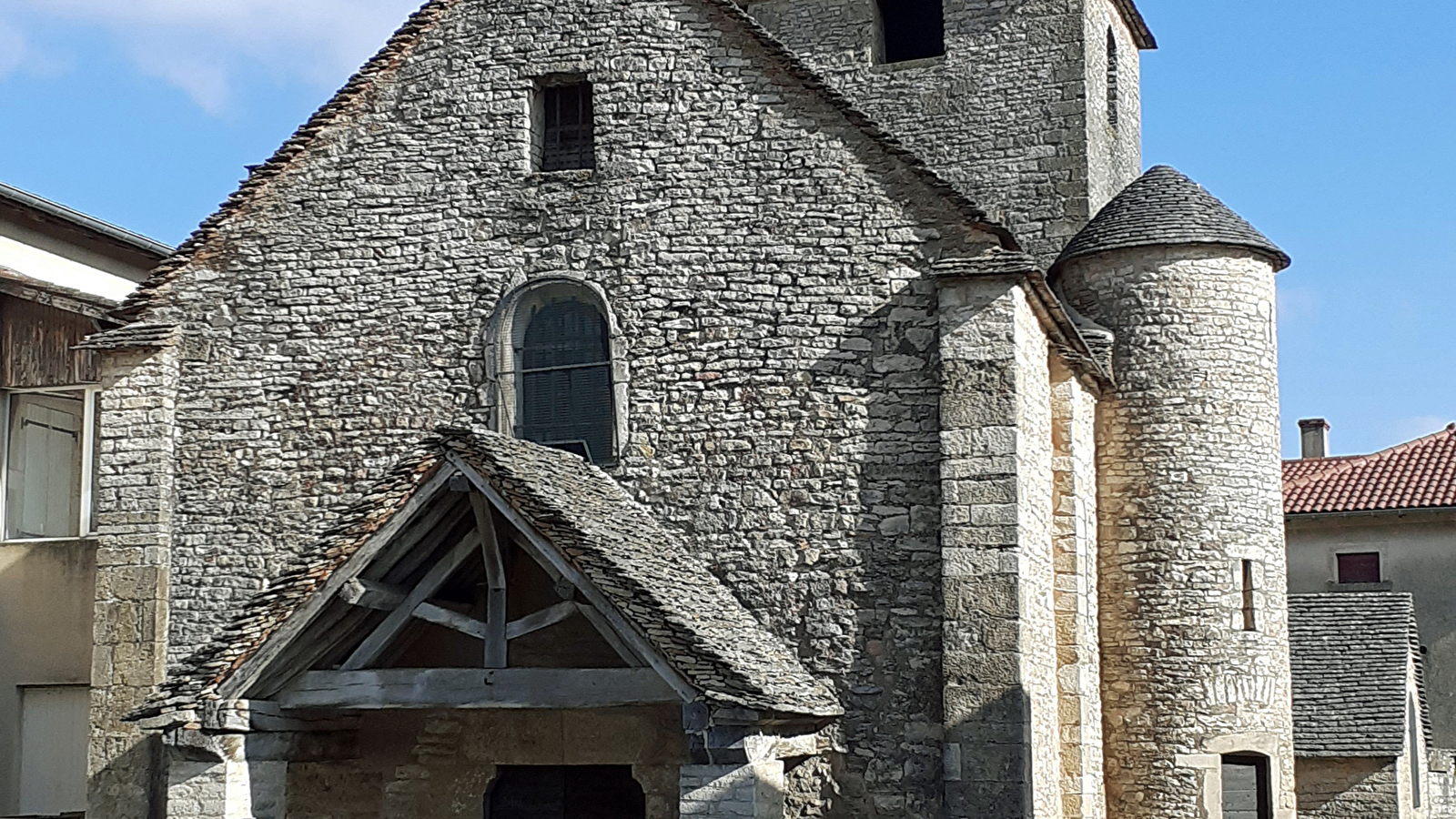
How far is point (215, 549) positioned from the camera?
14.2m

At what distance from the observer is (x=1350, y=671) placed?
21484mm

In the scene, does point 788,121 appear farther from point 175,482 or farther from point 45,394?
point 45,394

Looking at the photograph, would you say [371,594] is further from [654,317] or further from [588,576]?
[654,317]

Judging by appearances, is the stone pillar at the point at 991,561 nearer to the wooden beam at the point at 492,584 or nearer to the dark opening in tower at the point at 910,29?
the wooden beam at the point at 492,584

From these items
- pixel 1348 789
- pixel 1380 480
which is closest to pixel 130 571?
pixel 1348 789

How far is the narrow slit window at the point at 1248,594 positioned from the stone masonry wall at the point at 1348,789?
633cm

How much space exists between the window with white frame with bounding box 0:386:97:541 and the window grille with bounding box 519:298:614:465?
4620 mm

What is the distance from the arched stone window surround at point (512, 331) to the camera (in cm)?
1393

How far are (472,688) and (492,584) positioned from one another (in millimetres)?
739

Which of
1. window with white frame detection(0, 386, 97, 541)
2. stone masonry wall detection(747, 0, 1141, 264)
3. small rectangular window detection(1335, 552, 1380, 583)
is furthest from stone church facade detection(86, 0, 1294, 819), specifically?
small rectangular window detection(1335, 552, 1380, 583)

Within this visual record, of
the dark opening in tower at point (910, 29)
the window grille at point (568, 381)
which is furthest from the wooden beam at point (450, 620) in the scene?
the dark opening in tower at point (910, 29)

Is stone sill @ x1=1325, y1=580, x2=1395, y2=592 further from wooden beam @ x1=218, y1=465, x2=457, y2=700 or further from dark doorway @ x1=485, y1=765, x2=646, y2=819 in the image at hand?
wooden beam @ x1=218, y1=465, x2=457, y2=700

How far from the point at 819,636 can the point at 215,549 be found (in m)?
5.07

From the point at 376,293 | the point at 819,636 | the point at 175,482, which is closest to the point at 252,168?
the point at 376,293
